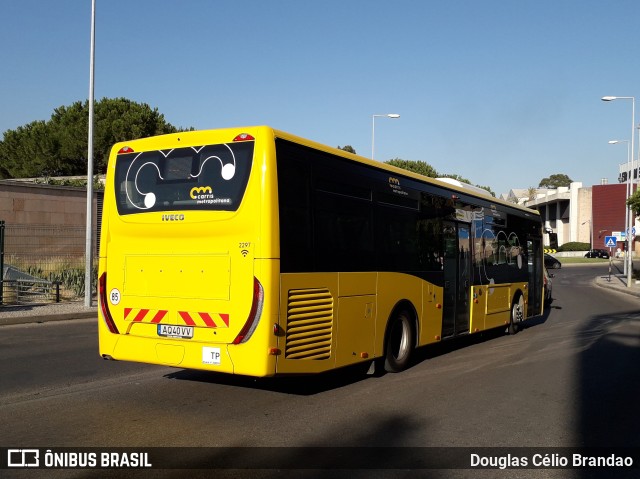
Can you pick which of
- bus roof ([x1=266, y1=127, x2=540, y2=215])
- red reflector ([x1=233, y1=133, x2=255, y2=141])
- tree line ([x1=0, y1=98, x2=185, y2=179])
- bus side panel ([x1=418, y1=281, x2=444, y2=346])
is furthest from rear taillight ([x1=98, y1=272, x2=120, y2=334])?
tree line ([x1=0, y1=98, x2=185, y2=179])

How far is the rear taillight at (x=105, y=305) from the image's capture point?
750 cm

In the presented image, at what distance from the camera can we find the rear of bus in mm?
6578

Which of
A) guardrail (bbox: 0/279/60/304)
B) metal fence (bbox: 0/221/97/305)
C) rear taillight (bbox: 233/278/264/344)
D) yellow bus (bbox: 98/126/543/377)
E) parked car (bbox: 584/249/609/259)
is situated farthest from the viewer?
parked car (bbox: 584/249/609/259)

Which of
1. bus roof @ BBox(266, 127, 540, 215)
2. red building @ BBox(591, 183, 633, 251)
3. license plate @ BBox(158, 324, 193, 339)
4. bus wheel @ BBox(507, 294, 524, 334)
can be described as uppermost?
red building @ BBox(591, 183, 633, 251)

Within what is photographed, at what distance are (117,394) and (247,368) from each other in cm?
207

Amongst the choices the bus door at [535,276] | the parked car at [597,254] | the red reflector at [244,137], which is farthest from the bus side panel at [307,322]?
the parked car at [597,254]

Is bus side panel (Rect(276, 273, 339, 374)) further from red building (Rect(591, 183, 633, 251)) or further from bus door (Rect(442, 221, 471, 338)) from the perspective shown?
red building (Rect(591, 183, 633, 251))

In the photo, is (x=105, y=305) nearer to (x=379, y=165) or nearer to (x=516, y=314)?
(x=379, y=165)

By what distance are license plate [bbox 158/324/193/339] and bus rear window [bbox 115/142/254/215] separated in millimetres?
1330

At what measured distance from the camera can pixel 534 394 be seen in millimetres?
8070

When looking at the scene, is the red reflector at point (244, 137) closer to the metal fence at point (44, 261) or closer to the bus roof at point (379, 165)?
the bus roof at point (379, 165)

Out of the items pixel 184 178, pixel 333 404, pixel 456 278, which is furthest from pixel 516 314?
pixel 184 178

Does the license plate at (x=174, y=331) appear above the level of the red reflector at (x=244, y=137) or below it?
below

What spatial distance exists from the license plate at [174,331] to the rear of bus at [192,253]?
0.01 meters
